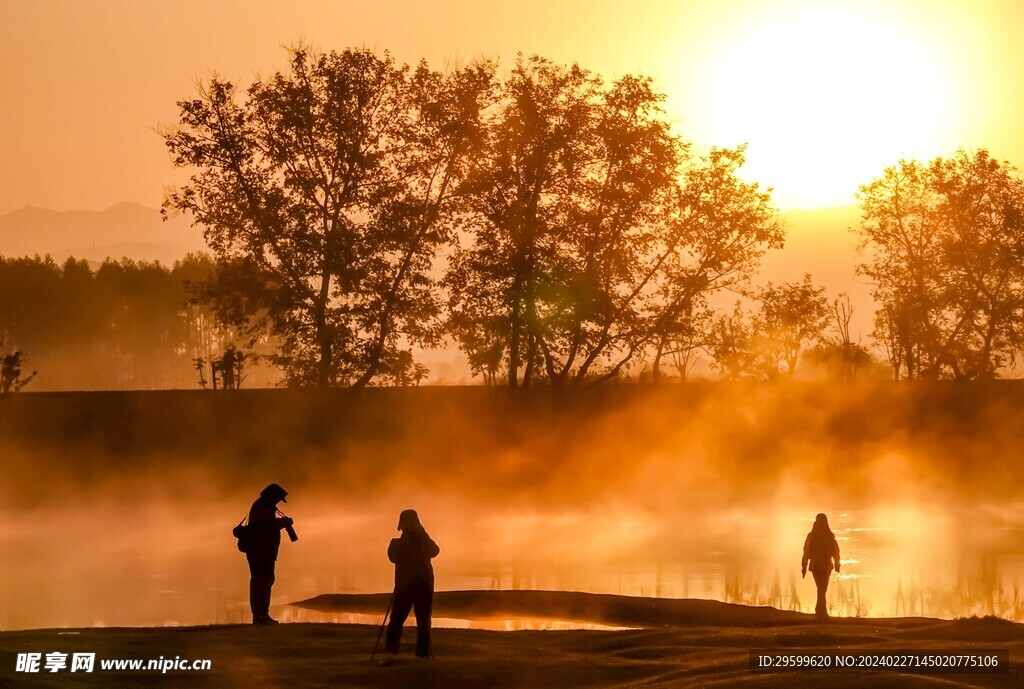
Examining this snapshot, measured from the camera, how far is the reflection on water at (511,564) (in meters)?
46.7

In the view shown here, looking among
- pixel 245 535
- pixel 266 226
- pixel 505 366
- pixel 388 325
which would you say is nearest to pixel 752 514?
pixel 505 366

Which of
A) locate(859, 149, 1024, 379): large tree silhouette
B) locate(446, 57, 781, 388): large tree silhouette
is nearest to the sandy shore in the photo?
locate(446, 57, 781, 388): large tree silhouette

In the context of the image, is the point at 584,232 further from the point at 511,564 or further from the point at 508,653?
the point at 508,653

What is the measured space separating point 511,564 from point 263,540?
96.1 ft

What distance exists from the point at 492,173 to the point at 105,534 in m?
23.8

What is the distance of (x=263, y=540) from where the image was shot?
99.8 feet

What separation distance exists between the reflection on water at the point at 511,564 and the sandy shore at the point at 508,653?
32.4 feet

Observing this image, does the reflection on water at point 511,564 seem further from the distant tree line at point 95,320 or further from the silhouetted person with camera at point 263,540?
the distant tree line at point 95,320

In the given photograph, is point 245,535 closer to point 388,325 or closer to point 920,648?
point 920,648

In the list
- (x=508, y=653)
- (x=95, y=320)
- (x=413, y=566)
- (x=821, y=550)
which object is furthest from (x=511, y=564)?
(x=95, y=320)

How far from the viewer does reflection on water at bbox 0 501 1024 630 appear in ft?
153

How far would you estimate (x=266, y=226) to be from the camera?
68562mm

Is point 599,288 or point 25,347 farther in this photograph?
point 25,347

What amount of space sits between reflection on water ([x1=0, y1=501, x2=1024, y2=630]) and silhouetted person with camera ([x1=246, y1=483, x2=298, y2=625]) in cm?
1184
